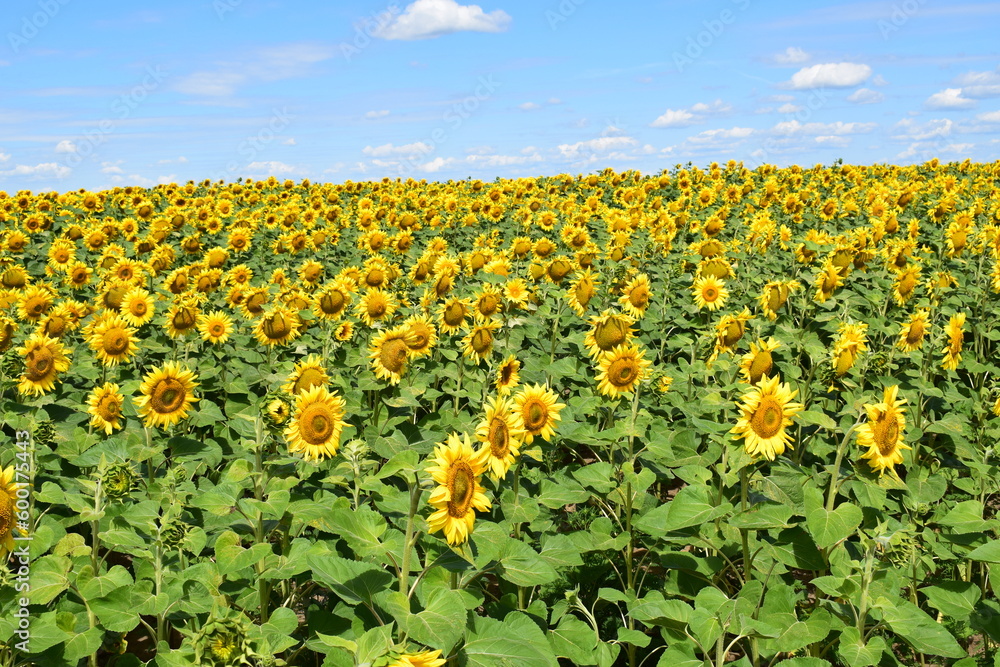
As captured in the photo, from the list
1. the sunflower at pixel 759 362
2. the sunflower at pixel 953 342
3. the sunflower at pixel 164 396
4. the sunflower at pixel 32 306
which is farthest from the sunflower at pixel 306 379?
the sunflower at pixel 953 342

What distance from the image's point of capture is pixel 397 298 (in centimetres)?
730

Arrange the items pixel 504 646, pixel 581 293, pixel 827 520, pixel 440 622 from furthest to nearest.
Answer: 1. pixel 581 293
2. pixel 827 520
3. pixel 504 646
4. pixel 440 622

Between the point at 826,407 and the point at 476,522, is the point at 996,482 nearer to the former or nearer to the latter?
the point at 826,407

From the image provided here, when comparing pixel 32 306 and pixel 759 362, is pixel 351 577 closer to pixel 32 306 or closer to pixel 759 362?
pixel 759 362

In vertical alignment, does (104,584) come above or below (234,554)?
below

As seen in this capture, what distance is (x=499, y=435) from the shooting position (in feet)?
11.4

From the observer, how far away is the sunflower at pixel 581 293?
782 centimetres

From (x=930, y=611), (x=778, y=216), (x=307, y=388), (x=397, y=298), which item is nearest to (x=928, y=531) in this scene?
(x=930, y=611)

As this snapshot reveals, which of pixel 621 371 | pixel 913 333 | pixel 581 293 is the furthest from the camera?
pixel 581 293

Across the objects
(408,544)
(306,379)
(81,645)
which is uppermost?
(306,379)

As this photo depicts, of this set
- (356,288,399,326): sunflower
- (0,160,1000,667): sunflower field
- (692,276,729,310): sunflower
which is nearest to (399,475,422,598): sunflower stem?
(0,160,1000,667): sunflower field

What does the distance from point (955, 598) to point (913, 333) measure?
3.54 m

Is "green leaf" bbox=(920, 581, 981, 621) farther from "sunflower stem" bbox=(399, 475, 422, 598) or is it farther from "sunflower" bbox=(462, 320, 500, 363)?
"sunflower" bbox=(462, 320, 500, 363)
